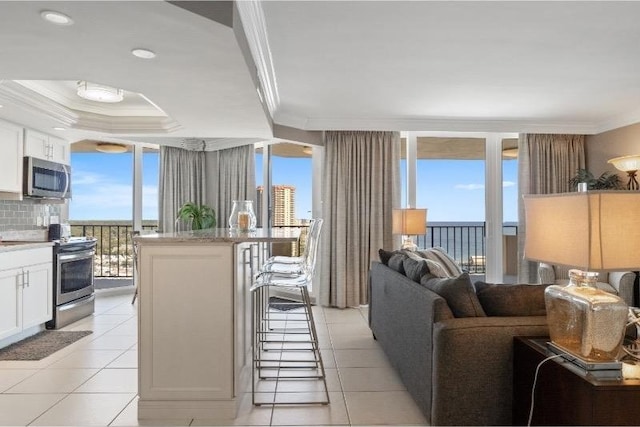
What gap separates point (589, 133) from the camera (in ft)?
20.4

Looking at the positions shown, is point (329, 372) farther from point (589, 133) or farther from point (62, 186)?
point (589, 133)

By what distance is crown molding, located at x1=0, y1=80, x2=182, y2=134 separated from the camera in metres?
3.78

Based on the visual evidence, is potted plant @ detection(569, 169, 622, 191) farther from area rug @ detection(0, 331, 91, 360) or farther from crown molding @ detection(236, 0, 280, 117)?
area rug @ detection(0, 331, 91, 360)

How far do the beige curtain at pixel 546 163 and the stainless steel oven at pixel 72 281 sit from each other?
5656mm

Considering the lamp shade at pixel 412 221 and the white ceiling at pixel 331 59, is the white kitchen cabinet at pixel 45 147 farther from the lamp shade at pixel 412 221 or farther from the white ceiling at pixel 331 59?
the lamp shade at pixel 412 221

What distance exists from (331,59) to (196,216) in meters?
3.47

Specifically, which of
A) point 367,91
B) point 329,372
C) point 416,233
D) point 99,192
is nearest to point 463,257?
point 416,233

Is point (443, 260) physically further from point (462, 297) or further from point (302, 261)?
point (462, 297)

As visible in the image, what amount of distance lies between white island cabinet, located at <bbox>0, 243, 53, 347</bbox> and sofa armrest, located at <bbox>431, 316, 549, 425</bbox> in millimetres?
3661

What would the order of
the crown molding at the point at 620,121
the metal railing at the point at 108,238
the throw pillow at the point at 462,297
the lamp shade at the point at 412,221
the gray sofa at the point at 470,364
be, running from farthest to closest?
the metal railing at the point at 108,238
the crown molding at the point at 620,121
the lamp shade at the point at 412,221
the throw pillow at the point at 462,297
the gray sofa at the point at 470,364

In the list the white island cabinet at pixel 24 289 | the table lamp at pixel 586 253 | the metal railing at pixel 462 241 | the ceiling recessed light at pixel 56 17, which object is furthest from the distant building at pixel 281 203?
the table lamp at pixel 586 253

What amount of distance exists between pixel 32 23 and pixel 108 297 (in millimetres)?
4919

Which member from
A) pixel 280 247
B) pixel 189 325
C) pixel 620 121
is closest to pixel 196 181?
pixel 280 247

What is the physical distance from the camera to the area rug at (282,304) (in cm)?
570
